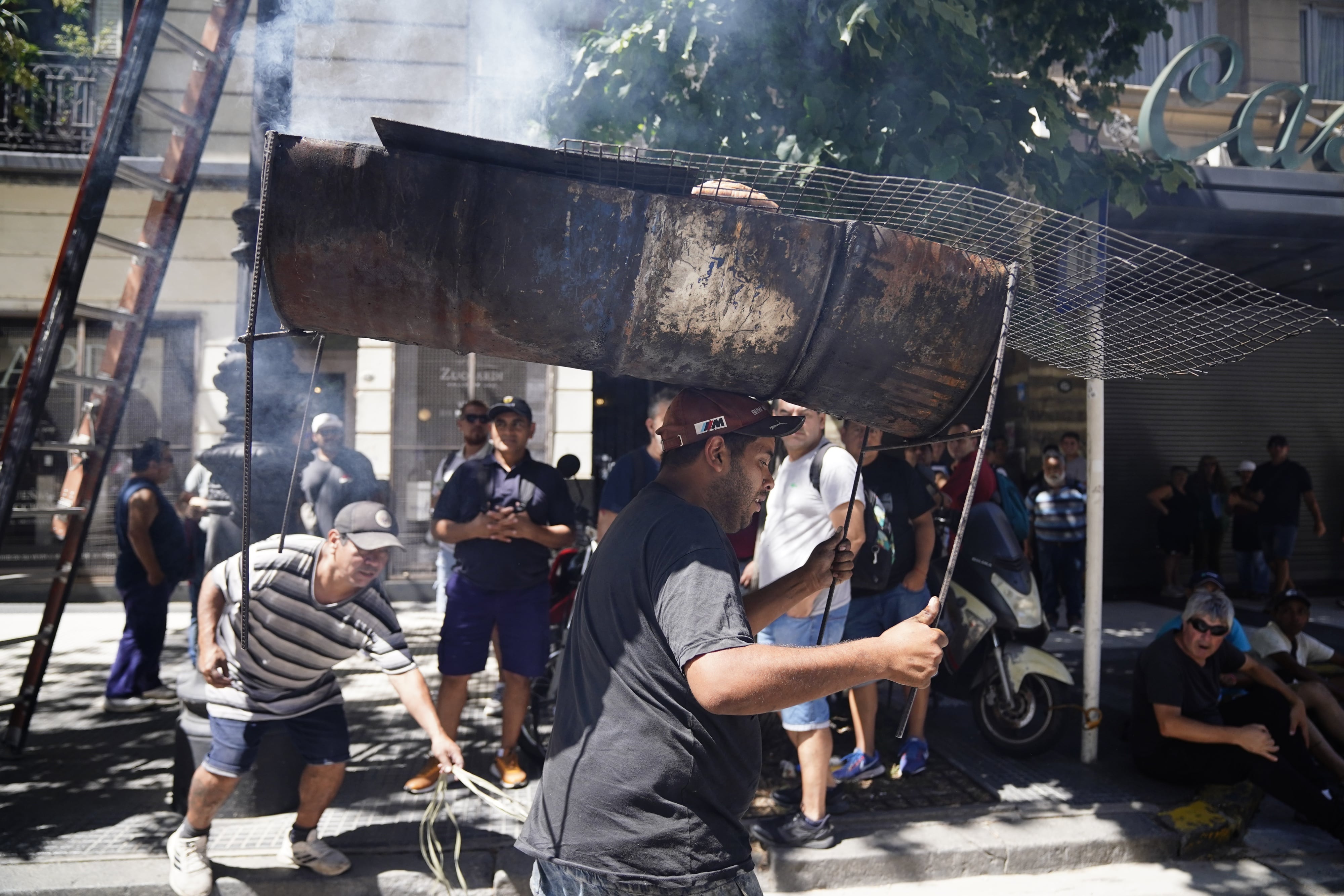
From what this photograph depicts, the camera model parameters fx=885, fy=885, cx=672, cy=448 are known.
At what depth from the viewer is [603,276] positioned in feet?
5.38

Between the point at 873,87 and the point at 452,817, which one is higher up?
the point at 873,87

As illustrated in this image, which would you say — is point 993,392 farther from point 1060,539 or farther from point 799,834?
point 1060,539

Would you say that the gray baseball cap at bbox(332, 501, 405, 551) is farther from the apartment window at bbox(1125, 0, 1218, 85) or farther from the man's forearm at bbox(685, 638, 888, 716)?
the apartment window at bbox(1125, 0, 1218, 85)

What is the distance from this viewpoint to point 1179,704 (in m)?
4.41

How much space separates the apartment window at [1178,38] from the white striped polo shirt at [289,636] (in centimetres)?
1153

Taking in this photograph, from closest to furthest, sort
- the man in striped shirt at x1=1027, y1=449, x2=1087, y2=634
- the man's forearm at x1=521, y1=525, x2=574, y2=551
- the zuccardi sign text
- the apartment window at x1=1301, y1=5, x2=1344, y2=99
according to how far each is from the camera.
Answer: the man's forearm at x1=521, y1=525, x2=574, y2=551, the zuccardi sign text, the man in striped shirt at x1=1027, y1=449, x2=1087, y2=634, the apartment window at x1=1301, y1=5, x2=1344, y2=99

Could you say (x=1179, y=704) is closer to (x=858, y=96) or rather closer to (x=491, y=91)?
(x=858, y=96)

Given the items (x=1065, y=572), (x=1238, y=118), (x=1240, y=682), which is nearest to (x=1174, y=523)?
(x=1065, y=572)

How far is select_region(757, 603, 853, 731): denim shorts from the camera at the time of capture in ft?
13.1

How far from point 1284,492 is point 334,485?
10014 millimetres

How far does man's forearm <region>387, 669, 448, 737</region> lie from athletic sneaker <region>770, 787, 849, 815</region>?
1.86 metres

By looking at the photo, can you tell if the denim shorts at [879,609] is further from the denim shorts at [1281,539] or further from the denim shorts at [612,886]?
the denim shorts at [1281,539]

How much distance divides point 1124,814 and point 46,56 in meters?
13.4

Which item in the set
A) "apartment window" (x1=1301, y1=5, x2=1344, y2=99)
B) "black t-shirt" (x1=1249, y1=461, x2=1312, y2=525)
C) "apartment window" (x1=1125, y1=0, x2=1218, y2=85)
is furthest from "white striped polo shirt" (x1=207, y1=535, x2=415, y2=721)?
"apartment window" (x1=1301, y1=5, x2=1344, y2=99)
